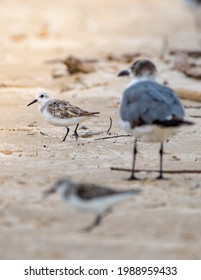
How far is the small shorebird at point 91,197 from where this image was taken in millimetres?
6520

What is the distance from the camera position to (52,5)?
32.3 metres

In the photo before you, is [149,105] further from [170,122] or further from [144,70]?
[144,70]

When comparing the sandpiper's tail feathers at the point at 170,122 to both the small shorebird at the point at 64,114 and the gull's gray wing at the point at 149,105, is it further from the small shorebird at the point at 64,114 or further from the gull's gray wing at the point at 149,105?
the small shorebird at the point at 64,114

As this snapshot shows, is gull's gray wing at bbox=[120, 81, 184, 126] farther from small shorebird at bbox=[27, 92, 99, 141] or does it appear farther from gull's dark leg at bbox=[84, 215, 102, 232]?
small shorebird at bbox=[27, 92, 99, 141]

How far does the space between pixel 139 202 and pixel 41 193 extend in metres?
0.87

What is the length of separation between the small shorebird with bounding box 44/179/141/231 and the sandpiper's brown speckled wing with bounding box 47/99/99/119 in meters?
3.90

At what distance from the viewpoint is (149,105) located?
793 centimetres

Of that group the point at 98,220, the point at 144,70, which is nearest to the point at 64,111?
the point at 144,70

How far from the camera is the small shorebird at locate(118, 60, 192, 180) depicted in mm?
7844

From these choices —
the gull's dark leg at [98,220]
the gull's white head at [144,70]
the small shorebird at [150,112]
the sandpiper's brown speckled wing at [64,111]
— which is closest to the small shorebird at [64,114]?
the sandpiper's brown speckled wing at [64,111]

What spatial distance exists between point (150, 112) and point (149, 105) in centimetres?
8

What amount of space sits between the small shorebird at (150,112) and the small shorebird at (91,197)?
1354 millimetres

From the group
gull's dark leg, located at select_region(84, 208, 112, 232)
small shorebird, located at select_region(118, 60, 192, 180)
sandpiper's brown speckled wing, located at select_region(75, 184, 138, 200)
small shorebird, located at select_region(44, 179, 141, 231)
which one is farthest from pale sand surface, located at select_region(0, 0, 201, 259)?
small shorebird, located at select_region(118, 60, 192, 180)
